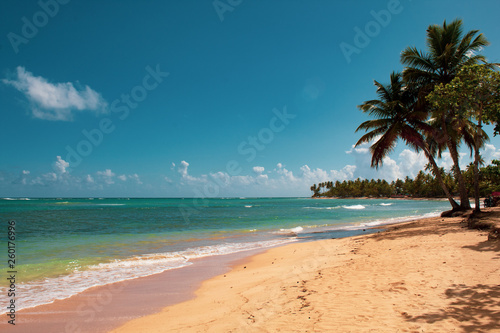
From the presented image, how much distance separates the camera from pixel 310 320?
12.6 ft

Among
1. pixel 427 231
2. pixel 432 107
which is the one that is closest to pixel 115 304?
pixel 427 231

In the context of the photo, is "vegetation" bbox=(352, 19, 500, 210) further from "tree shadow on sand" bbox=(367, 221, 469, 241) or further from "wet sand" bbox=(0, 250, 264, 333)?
"wet sand" bbox=(0, 250, 264, 333)

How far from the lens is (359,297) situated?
4.53 metres

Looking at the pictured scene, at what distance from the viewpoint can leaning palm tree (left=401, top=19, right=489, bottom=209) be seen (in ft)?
49.6

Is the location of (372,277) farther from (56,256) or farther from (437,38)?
(437,38)

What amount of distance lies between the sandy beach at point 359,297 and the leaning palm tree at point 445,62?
1048 centimetres

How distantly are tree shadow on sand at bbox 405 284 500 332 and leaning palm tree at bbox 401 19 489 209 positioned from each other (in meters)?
13.3

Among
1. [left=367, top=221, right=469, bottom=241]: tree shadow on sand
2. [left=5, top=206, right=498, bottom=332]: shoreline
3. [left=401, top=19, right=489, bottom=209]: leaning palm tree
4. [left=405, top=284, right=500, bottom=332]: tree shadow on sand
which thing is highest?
[left=401, top=19, right=489, bottom=209]: leaning palm tree

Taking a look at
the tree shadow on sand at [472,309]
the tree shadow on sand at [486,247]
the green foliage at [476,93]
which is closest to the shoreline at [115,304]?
the tree shadow on sand at [472,309]

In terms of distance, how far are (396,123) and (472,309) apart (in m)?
16.3

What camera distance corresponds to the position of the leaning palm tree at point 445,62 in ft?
49.6

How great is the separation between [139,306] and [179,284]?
5.43 ft

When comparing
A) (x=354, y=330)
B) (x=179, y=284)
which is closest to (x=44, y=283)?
(x=179, y=284)

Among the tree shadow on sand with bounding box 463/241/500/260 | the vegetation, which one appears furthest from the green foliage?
the tree shadow on sand with bounding box 463/241/500/260
